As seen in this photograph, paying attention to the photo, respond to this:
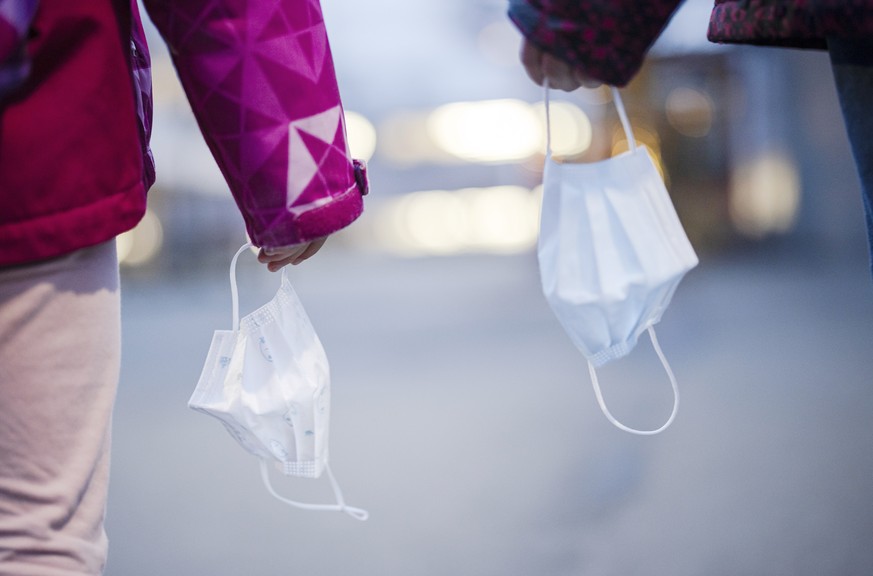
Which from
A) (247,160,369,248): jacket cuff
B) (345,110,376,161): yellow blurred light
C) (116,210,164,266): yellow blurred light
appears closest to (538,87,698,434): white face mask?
(247,160,369,248): jacket cuff

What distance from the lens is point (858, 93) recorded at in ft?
3.22

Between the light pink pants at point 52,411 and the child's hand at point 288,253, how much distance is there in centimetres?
28

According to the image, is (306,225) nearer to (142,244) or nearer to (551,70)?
(551,70)

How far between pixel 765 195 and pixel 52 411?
8.78m

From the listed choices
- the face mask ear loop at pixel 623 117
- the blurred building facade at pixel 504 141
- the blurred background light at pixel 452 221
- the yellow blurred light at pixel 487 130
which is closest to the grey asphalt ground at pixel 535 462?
the face mask ear loop at pixel 623 117

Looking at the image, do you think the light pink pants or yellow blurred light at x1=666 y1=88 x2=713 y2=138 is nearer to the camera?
the light pink pants

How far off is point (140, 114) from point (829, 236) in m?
7.97

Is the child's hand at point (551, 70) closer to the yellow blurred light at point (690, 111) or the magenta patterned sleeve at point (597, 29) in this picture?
the magenta patterned sleeve at point (597, 29)

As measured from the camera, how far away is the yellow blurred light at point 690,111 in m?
8.68

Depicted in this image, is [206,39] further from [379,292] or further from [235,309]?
[379,292]

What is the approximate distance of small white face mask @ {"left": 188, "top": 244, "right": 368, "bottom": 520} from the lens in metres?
1.31

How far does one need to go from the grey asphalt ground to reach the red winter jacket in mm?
1113

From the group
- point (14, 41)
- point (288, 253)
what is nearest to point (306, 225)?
point (288, 253)

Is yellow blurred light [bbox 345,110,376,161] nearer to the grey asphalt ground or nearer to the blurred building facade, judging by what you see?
the blurred building facade
